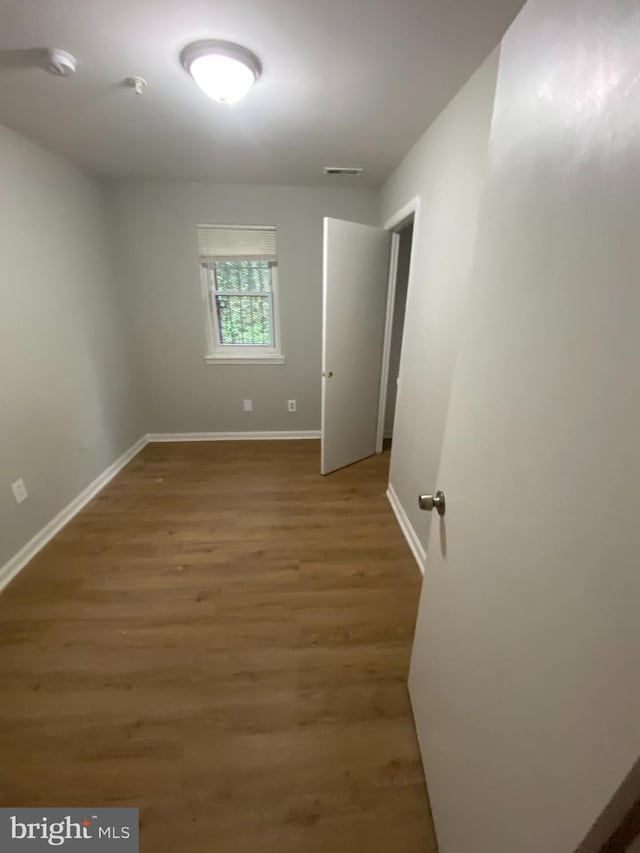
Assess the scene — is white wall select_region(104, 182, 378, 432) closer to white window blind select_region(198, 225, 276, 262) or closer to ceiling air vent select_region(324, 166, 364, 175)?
white window blind select_region(198, 225, 276, 262)

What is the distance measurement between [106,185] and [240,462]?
8.00ft

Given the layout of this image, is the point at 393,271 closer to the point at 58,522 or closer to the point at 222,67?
the point at 222,67

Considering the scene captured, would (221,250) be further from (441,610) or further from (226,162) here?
(441,610)

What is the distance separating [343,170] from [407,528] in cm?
246

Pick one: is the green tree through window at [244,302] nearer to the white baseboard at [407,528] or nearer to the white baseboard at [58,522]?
the white baseboard at [58,522]

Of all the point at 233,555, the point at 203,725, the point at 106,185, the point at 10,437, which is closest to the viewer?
the point at 203,725

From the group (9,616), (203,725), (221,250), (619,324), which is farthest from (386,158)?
(9,616)

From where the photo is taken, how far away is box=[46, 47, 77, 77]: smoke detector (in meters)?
1.26

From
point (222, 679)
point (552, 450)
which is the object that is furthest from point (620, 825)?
point (222, 679)

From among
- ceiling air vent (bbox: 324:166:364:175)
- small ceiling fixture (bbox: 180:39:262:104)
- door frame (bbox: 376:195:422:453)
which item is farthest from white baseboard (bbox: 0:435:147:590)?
ceiling air vent (bbox: 324:166:364:175)

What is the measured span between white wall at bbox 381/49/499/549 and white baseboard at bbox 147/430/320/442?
54.3 inches

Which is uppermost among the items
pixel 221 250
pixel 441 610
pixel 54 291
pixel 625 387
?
pixel 221 250

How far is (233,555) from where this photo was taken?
2.05 metres

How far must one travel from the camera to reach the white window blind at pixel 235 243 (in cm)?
298
